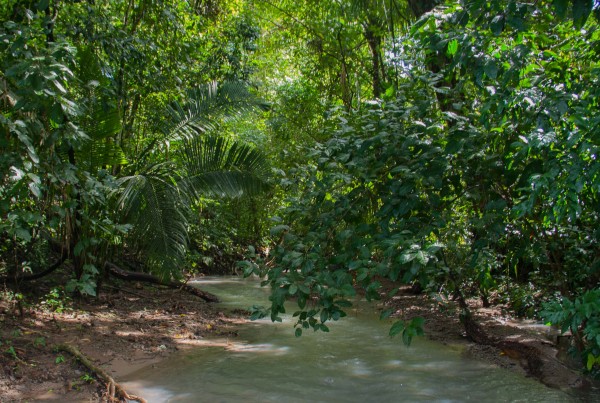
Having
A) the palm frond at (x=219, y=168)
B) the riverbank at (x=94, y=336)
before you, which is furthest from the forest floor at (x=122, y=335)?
the palm frond at (x=219, y=168)

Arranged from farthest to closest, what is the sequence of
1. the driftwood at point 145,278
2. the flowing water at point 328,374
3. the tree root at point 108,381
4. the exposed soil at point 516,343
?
the driftwood at point 145,278
the exposed soil at point 516,343
the flowing water at point 328,374
the tree root at point 108,381

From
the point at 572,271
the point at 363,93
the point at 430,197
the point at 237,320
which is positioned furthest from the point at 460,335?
the point at 363,93

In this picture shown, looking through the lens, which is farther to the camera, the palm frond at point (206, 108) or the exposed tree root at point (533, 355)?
the palm frond at point (206, 108)

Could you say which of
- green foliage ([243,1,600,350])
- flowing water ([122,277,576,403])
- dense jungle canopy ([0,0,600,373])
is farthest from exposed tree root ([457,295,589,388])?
green foliage ([243,1,600,350])

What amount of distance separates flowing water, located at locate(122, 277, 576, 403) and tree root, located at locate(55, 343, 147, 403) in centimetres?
20

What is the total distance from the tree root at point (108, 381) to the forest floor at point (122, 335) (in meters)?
0.05

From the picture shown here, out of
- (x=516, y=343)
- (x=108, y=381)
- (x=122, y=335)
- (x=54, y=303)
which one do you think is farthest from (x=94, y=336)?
(x=516, y=343)

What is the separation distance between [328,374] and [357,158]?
8.50 feet

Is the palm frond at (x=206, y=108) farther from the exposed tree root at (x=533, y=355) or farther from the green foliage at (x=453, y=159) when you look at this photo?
the exposed tree root at (x=533, y=355)

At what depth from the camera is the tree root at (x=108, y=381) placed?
4.16 m

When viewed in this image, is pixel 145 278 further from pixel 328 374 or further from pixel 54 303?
pixel 328 374

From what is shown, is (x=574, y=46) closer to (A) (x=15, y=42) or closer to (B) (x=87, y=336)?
(A) (x=15, y=42)

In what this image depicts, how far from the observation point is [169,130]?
743 cm

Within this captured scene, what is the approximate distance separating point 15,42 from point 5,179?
0.93 metres
